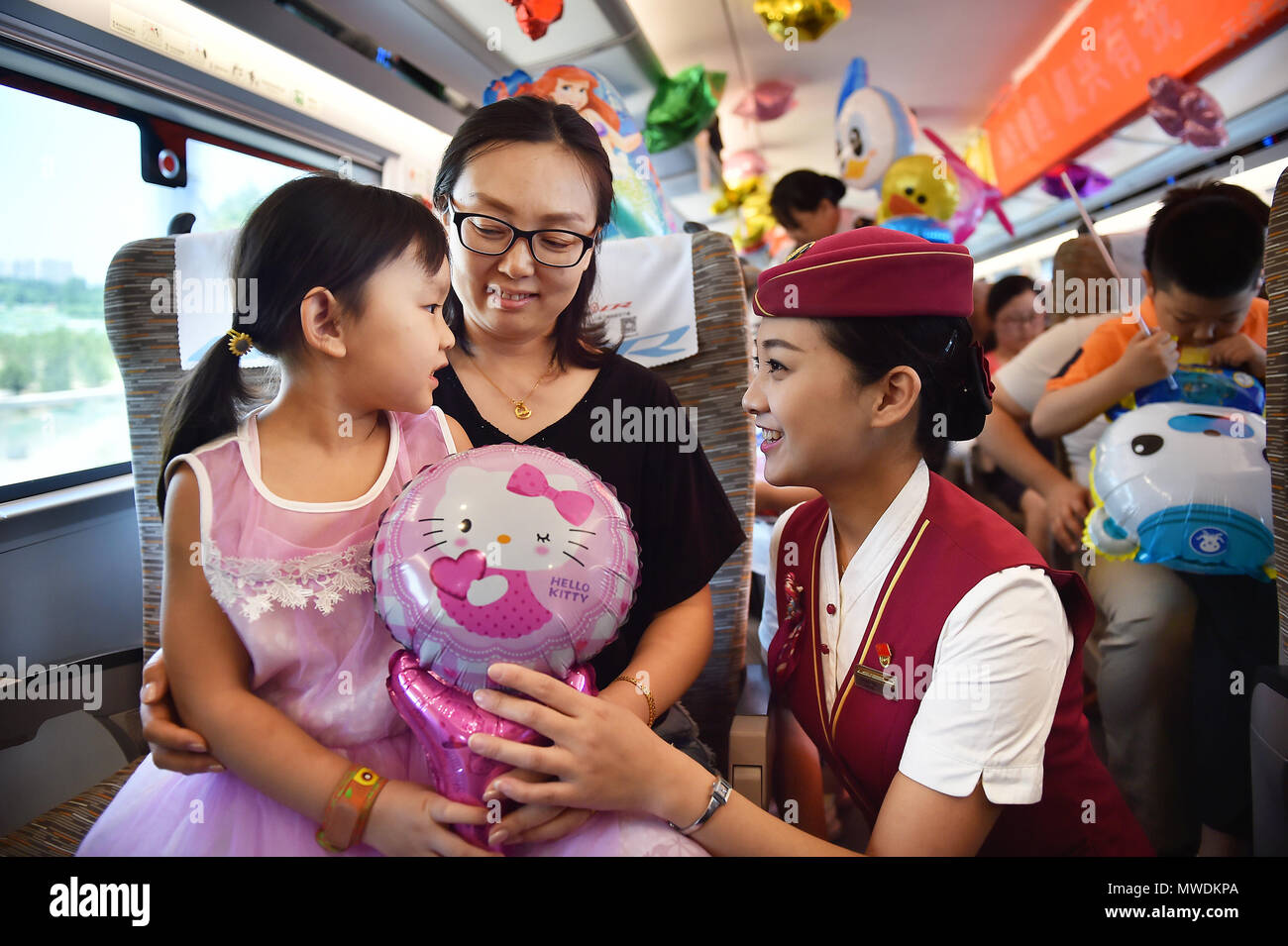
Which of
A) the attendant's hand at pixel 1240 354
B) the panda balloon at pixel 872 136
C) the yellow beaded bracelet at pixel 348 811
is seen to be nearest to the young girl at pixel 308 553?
the yellow beaded bracelet at pixel 348 811

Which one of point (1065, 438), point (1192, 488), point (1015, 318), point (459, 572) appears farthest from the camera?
point (1015, 318)

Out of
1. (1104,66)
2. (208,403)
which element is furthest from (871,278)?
(1104,66)

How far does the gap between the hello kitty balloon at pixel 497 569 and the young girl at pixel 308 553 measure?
0.39 feet

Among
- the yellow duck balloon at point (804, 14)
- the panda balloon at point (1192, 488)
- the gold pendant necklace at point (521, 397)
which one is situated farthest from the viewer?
the yellow duck balloon at point (804, 14)

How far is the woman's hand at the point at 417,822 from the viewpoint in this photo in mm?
710

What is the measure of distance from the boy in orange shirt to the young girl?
169 cm

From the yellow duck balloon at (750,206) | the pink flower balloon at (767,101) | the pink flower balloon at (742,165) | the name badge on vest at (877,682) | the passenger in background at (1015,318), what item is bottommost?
the name badge on vest at (877,682)

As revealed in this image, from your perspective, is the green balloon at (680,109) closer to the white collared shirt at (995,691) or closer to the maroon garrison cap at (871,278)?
the maroon garrison cap at (871,278)

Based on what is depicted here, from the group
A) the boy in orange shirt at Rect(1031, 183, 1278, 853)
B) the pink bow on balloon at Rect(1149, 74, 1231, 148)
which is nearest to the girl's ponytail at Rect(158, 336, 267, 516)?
the boy in orange shirt at Rect(1031, 183, 1278, 853)

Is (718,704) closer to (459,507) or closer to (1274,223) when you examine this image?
(459,507)

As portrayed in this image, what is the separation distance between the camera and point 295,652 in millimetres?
788

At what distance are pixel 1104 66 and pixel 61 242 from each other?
20.5 ft

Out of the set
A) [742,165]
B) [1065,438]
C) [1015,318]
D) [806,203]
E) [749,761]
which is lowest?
[749,761]

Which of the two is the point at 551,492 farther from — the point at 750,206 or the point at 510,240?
the point at 750,206
